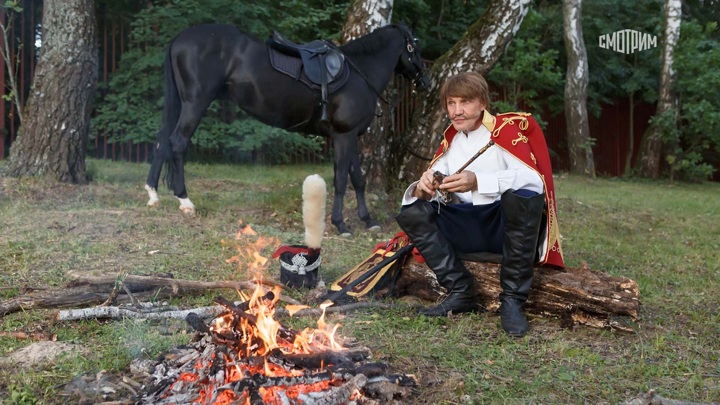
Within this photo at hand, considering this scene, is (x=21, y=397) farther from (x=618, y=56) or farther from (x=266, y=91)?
(x=618, y=56)

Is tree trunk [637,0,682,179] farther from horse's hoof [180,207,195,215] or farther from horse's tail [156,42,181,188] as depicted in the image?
horse's hoof [180,207,195,215]

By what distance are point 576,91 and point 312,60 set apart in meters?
11.2

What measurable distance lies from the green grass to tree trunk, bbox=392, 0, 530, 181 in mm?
713

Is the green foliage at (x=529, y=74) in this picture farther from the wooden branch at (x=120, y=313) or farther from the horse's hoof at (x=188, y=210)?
the wooden branch at (x=120, y=313)

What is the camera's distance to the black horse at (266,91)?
6340 mm

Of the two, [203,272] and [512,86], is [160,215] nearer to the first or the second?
[203,272]

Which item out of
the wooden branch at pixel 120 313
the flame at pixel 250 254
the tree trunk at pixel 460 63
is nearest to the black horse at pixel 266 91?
the flame at pixel 250 254

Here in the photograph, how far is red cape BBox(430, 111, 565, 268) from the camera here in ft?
11.5

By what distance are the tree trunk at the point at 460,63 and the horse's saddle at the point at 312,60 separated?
6.27 ft

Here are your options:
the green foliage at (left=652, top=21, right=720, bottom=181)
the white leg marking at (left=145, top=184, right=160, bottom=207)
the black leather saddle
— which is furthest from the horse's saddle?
the green foliage at (left=652, top=21, right=720, bottom=181)

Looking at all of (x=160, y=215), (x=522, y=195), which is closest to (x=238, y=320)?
(x=522, y=195)

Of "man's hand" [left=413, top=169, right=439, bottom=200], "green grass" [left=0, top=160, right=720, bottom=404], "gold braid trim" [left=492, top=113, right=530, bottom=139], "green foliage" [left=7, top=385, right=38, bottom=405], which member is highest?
"gold braid trim" [left=492, top=113, right=530, bottom=139]

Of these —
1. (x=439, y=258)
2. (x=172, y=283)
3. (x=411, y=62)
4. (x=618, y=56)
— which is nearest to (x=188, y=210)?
(x=172, y=283)

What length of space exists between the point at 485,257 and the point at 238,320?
167 centimetres
